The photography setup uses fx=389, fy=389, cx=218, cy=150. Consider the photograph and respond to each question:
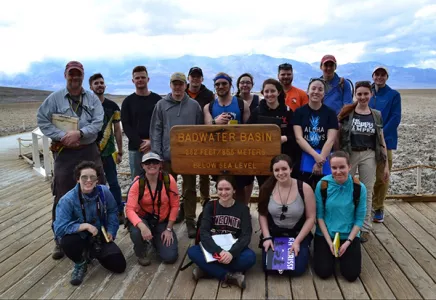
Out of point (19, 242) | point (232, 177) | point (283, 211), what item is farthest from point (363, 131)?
point (19, 242)

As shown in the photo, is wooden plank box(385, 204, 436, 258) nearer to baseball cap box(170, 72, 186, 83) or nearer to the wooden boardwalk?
the wooden boardwalk

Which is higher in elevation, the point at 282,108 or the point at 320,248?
the point at 282,108

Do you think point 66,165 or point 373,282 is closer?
point 373,282

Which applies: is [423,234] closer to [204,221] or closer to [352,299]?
[352,299]

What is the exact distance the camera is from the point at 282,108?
5031 millimetres

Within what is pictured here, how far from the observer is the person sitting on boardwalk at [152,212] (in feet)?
15.5

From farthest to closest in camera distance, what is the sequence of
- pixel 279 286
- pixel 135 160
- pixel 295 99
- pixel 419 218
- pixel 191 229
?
pixel 419 218 < pixel 135 160 < pixel 191 229 < pixel 295 99 < pixel 279 286

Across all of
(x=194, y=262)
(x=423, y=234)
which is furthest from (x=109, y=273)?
(x=423, y=234)

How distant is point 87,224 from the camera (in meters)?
4.50

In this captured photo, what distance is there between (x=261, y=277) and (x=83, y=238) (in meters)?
2.07

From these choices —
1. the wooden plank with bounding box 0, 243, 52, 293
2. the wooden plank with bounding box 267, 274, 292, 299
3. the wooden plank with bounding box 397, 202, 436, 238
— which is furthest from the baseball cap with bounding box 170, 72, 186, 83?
the wooden plank with bounding box 397, 202, 436, 238

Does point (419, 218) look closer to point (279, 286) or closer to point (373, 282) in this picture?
point (373, 282)

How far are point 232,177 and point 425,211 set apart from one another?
139 inches

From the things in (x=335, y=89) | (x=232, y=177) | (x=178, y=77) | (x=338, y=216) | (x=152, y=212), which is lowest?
(x=152, y=212)
